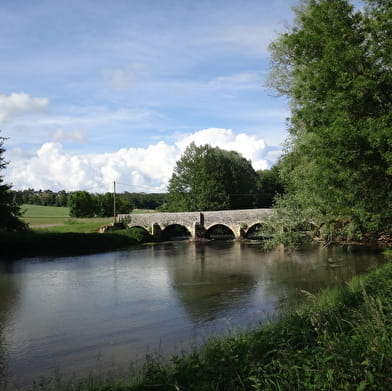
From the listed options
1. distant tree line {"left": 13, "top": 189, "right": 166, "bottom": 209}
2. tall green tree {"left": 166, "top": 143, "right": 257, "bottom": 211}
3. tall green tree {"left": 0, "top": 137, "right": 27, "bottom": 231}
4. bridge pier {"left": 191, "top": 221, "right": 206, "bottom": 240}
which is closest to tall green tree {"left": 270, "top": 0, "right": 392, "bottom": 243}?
tall green tree {"left": 0, "top": 137, "right": 27, "bottom": 231}

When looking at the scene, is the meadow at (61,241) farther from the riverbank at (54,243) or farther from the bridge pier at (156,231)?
the bridge pier at (156,231)

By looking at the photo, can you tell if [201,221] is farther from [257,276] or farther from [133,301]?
[133,301]

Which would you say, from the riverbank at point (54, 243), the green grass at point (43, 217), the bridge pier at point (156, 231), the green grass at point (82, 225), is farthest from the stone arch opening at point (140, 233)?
the green grass at point (43, 217)

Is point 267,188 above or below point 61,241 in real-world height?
above

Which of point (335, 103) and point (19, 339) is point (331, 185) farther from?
point (19, 339)

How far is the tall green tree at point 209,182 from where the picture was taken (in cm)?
4391

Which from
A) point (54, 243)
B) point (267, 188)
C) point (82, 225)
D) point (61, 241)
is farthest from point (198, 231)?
point (267, 188)

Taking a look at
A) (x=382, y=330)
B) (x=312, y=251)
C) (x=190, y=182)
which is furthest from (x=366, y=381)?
(x=190, y=182)

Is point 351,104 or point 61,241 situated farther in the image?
point 61,241

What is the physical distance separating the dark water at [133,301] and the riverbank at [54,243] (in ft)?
8.88

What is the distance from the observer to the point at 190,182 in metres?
45.6

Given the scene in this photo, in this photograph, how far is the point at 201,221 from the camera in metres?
37.8

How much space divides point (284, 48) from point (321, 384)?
16.9 metres

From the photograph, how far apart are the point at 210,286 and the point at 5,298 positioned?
23.8ft
